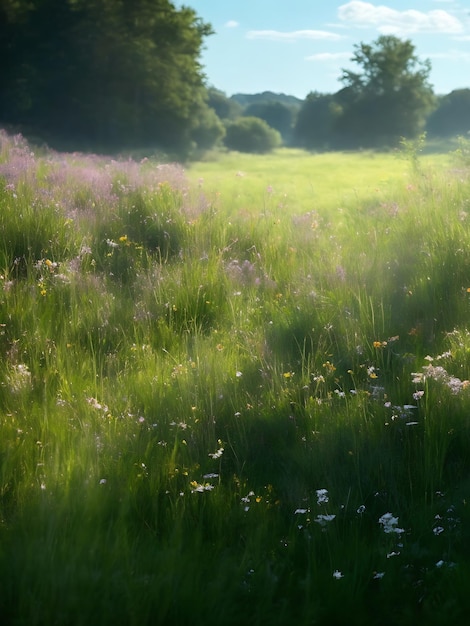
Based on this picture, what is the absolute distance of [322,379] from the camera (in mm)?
3744

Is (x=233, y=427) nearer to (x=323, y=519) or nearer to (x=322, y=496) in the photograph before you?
(x=322, y=496)

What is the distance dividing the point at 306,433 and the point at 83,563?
4.64 ft

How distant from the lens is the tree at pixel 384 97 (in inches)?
1938

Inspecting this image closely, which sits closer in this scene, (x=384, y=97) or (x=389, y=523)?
(x=389, y=523)

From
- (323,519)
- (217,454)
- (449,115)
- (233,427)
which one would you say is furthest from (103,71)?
(449,115)

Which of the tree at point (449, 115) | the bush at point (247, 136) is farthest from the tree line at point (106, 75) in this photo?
the tree at point (449, 115)

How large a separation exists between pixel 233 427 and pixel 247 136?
46.9 m

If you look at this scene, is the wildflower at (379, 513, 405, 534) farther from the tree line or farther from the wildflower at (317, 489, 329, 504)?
the tree line

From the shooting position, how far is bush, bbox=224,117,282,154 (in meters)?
48.2

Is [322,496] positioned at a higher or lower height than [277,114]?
lower

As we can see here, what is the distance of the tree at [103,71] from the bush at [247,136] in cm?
1545

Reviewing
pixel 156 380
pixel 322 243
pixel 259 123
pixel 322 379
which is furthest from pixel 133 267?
pixel 259 123

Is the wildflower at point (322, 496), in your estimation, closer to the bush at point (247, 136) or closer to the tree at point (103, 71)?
the tree at point (103, 71)

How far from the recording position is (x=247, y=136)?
48.7 metres
